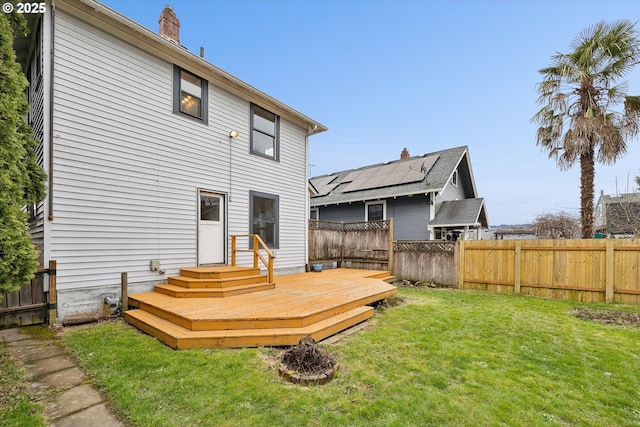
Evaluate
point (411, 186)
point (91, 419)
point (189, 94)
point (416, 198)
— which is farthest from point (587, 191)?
point (91, 419)

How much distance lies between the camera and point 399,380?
2988 mm

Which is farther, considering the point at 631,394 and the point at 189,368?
the point at 189,368

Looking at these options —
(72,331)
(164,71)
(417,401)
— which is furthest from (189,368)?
(164,71)

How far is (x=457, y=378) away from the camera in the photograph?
307 centimetres

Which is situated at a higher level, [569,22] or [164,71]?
[569,22]

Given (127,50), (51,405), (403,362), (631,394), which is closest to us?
(51,405)

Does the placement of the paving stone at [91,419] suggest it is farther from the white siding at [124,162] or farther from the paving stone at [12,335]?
the white siding at [124,162]

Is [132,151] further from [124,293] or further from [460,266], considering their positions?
[460,266]

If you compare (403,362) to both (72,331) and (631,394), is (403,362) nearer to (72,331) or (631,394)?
(631,394)

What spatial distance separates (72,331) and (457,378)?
18.2 ft

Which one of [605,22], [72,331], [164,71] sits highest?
[605,22]

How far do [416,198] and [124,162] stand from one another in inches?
467

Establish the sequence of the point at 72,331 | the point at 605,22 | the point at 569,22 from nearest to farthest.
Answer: the point at 72,331 < the point at 605,22 < the point at 569,22

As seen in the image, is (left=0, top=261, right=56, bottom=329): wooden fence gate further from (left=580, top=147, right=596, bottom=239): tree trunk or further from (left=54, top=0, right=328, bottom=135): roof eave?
(left=580, top=147, right=596, bottom=239): tree trunk
